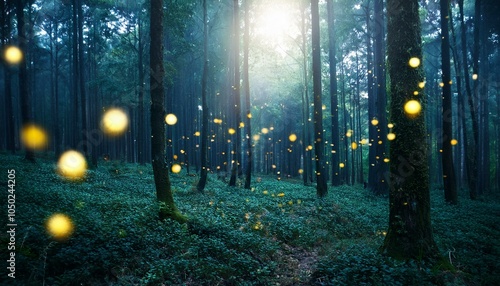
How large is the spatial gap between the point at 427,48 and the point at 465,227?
26.9m

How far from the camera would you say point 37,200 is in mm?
8867

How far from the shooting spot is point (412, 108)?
660 cm

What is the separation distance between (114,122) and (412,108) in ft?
135

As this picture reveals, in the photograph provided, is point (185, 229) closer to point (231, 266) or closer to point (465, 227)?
point (231, 266)

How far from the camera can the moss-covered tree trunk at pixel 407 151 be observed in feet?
20.9

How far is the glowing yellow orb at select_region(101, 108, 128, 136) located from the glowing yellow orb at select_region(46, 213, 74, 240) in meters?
35.1

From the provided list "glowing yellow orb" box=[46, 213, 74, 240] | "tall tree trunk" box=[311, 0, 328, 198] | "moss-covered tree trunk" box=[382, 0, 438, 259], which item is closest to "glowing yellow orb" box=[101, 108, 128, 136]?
"tall tree trunk" box=[311, 0, 328, 198]

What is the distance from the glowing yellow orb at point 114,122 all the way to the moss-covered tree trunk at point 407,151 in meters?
38.7

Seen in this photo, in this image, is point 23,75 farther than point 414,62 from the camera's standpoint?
Yes

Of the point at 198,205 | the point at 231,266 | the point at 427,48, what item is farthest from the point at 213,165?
the point at 231,266

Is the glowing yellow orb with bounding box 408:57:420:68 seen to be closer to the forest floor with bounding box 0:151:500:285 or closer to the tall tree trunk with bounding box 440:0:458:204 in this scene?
the forest floor with bounding box 0:151:500:285

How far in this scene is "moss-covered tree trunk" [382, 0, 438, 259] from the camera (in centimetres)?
637

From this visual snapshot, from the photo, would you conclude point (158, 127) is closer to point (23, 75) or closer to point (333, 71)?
point (23, 75)

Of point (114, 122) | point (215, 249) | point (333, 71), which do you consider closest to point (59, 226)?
point (215, 249)
